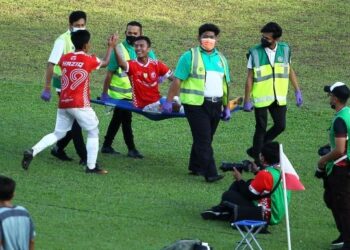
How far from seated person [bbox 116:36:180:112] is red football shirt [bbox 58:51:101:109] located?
0.97m

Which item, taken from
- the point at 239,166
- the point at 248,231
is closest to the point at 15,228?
the point at 248,231

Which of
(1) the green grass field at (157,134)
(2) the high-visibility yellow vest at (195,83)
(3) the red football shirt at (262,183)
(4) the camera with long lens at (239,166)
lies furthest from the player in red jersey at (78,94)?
(3) the red football shirt at (262,183)

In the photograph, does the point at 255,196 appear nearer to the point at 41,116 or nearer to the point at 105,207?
the point at 105,207

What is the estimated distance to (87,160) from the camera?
50.9ft

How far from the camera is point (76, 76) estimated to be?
15.1 meters

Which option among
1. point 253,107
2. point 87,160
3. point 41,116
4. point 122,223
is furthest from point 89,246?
point 41,116

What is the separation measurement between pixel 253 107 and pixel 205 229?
134 inches

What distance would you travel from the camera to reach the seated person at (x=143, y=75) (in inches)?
634

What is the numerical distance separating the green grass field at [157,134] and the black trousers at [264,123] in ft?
2.26

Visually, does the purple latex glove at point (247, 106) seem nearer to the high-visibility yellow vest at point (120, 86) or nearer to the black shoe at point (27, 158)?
the high-visibility yellow vest at point (120, 86)

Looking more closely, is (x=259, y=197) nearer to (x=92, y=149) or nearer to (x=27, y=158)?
(x=92, y=149)

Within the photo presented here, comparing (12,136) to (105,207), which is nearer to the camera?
(105,207)

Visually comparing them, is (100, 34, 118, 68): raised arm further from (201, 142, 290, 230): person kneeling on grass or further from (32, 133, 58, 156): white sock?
(201, 142, 290, 230): person kneeling on grass

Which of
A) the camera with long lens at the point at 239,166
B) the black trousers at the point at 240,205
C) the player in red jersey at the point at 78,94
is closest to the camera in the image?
the black trousers at the point at 240,205
